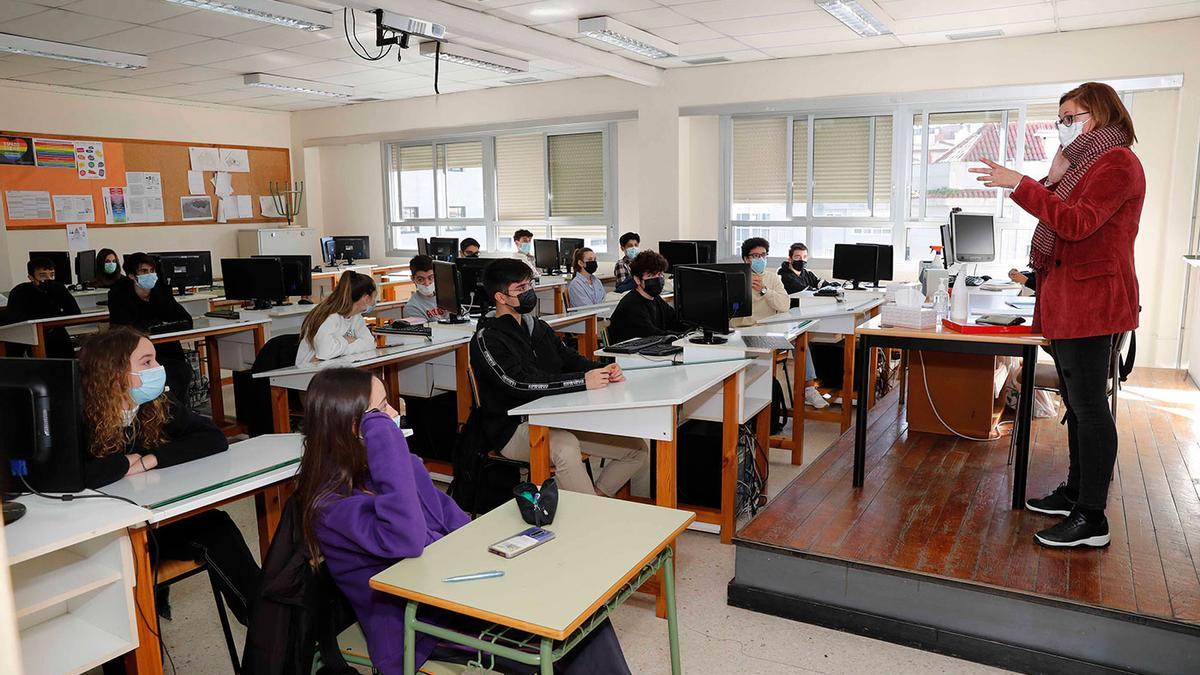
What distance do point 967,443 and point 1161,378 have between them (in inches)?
128

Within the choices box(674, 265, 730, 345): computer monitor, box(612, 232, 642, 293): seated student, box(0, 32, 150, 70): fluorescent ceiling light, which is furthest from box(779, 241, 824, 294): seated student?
box(0, 32, 150, 70): fluorescent ceiling light

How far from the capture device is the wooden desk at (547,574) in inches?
65.2

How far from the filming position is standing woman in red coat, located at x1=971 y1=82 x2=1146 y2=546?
8.37 ft

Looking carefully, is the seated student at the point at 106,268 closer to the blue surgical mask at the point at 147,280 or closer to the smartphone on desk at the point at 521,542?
the blue surgical mask at the point at 147,280

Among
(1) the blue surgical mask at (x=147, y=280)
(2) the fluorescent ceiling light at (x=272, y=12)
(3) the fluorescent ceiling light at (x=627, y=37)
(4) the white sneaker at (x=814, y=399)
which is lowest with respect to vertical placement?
(4) the white sneaker at (x=814, y=399)

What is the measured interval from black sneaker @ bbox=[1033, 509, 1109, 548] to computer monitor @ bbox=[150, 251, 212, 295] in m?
7.06

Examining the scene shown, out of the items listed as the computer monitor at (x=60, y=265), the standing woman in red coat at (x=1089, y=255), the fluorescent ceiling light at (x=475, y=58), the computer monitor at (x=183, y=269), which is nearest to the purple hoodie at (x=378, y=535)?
the standing woman in red coat at (x=1089, y=255)

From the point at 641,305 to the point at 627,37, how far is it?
3.40m

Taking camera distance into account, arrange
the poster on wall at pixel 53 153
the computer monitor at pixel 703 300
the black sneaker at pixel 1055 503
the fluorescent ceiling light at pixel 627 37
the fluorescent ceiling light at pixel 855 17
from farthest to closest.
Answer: the poster on wall at pixel 53 153 < the fluorescent ceiling light at pixel 627 37 < the fluorescent ceiling light at pixel 855 17 < the computer monitor at pixel 703 300 < the black sneaker at pixel 1055 503

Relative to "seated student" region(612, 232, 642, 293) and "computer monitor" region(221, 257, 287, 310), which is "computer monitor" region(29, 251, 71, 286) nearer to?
"computer monitor" region(221, 257, 287, 310)

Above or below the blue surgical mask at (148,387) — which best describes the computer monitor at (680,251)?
above

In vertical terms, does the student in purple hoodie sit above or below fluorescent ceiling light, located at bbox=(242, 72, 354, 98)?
below

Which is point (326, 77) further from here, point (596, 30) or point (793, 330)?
point (793, 330)

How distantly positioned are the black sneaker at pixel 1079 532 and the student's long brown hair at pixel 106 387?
122 inches
